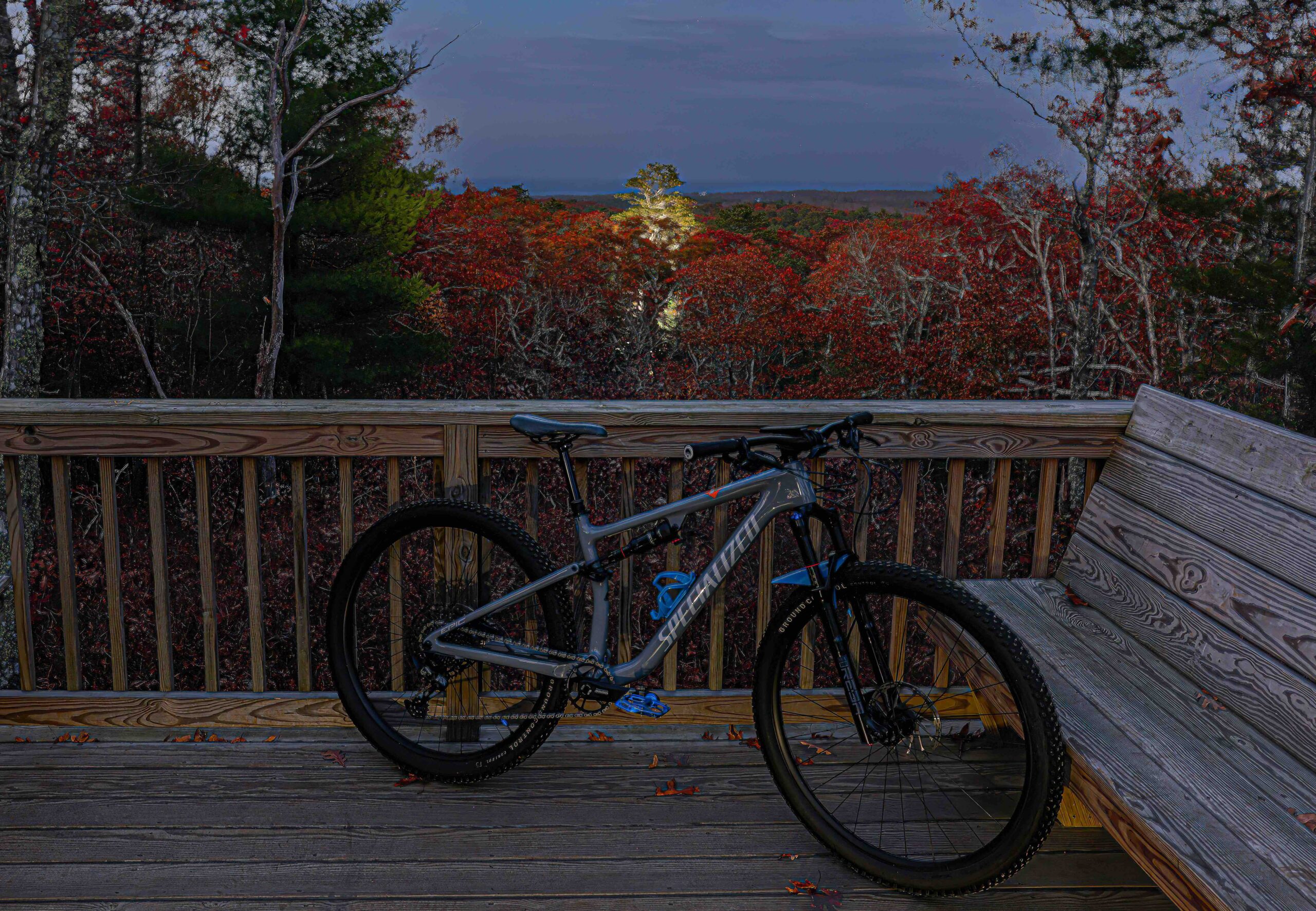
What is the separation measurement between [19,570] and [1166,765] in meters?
2.69

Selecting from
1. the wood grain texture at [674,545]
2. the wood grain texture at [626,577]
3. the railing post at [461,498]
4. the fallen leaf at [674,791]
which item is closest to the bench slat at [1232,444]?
the wood grain texture at [674,545]

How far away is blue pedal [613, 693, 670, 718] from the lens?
7.11ft

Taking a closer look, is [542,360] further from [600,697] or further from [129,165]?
[600,697]

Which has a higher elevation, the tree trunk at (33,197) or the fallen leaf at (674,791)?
the tree trunk at (33,197)

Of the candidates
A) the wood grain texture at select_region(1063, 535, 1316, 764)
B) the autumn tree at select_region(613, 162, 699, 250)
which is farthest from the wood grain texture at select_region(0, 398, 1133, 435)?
the autumn tree at select_region(613, 162, 699, 250)

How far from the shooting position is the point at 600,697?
2.27 meters

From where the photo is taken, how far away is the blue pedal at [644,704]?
2.17 meters

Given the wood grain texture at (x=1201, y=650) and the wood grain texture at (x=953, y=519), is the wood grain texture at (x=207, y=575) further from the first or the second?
the wood grain texture at (x=1201, y=650)

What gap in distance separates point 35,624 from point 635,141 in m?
10.9

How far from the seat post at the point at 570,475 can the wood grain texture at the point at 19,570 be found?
1.33m

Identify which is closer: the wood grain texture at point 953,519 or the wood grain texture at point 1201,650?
the wood grain texture at point 1201,650

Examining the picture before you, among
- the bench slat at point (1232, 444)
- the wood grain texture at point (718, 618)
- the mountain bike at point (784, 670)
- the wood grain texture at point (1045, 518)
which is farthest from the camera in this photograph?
the wood grain texture at point (1045, 518)

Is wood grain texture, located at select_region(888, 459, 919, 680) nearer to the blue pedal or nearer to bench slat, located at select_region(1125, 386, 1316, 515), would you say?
bench slat, located at select_region(1125, 386, 1316, 515)

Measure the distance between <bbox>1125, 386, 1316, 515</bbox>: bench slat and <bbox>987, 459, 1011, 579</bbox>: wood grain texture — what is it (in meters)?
0.32
